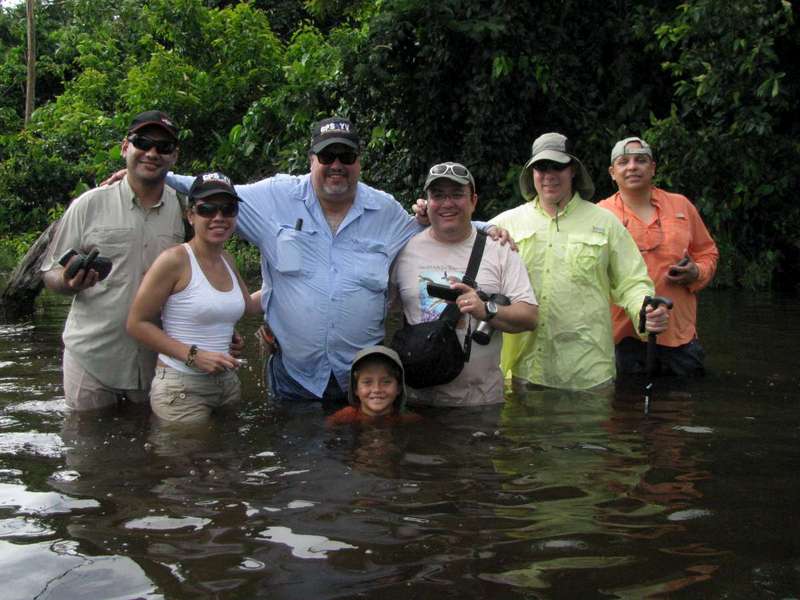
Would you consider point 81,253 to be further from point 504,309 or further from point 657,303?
point 657,303

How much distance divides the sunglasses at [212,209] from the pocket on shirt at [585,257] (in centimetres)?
227

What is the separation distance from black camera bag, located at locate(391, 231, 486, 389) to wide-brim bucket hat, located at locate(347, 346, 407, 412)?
0.12 ft

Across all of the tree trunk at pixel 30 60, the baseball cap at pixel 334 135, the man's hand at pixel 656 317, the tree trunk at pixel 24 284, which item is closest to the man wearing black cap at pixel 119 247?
the baseball cap at pixel 334 135

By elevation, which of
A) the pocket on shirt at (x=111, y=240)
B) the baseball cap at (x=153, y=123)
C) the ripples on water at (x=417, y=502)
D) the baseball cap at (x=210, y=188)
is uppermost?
the baseball cap at (x=153, y=123)

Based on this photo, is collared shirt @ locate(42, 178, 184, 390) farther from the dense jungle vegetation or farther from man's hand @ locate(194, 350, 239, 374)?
the dense jungle vegetation

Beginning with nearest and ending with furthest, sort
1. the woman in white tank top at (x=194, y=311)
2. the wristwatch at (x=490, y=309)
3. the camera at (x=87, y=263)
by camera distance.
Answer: the camera at (x=87, y=263)
the woman in white tank top at (x=194, y=311)
the wristwatch at (x=490, y=309)

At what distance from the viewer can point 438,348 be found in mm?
6055

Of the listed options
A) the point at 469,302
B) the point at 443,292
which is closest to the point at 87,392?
the point at 443,292

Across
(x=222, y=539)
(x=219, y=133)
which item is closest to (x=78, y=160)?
(x=219, y=133)

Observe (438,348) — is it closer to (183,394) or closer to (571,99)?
(183,394)

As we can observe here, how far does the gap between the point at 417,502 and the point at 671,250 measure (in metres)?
3.62

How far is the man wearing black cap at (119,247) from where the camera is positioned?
Answer: 607 cm

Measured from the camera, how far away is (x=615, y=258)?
683 centimetres

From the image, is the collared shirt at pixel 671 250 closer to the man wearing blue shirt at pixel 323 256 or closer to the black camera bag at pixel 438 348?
the black camera bag at pixel 438 348
